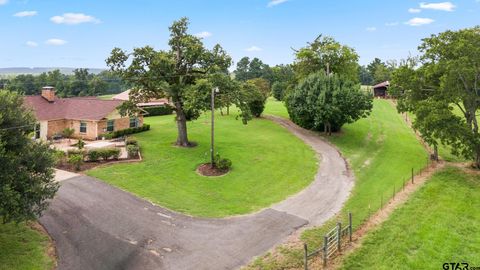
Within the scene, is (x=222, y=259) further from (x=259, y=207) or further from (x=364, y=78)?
(x=364, y=78)

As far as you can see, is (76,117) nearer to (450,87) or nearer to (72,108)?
(72,108)

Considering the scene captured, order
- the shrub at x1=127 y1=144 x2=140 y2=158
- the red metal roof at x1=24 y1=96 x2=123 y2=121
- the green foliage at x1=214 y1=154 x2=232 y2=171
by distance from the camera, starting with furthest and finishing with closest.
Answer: the red metal roof at x1=24 y1=96 x2=123 y2=121 → the shrub at x1=127 y1=144 x2=140 y2=158 → the green foliage at x1=214 y1=154 x2=232 y2=171

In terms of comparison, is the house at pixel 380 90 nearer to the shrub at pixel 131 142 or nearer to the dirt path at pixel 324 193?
the dirt path at pixel 324 193

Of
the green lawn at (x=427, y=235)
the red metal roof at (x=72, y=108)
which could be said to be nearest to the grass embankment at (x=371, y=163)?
the green lawn at (x=427, y=235)

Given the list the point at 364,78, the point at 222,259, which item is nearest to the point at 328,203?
the point at 222,259

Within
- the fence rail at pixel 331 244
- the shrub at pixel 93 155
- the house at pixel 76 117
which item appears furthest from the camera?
the house at pixel 76 117

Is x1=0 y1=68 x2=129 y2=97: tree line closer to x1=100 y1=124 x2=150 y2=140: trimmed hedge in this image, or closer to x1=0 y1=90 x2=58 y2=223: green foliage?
x1=100 y1=124 x2=150 y2=140: trimmed hedge

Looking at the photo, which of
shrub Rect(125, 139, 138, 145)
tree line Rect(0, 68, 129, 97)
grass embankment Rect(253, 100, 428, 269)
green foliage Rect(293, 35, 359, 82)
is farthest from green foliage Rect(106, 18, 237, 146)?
tree line Rect(0, 68, 129, 97)
